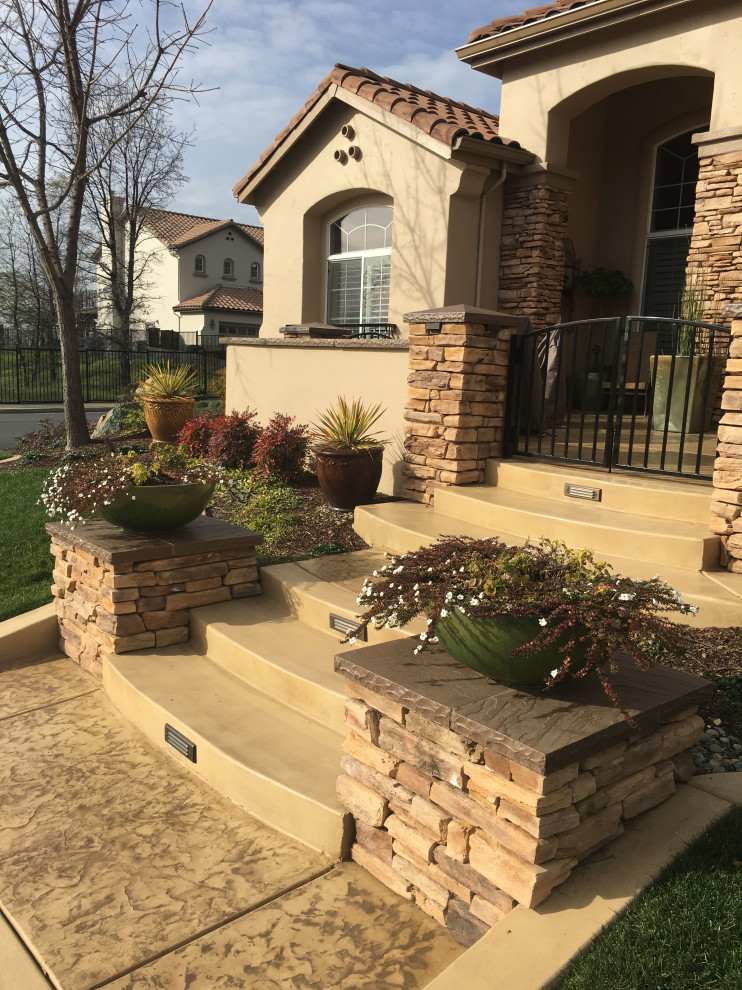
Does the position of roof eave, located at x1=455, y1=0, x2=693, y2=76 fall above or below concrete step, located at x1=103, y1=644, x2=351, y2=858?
above

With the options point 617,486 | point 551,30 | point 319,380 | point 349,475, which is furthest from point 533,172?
point 617,486

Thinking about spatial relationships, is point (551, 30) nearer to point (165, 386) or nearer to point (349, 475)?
point (349, 475)

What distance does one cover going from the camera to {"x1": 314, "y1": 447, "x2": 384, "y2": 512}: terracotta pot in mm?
6453

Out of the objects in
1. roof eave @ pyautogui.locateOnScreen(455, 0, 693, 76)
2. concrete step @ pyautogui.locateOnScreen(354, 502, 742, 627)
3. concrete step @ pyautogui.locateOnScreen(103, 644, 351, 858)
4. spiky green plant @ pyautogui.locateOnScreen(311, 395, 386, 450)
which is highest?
roof eave @ pyautogui.locateOnScreen(455, 0, 693, 76)

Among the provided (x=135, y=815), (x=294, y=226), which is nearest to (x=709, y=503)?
(x=135, y=815)

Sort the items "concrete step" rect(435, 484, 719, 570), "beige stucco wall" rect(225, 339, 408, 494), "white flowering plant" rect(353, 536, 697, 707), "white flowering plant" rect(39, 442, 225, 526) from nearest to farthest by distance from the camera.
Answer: "white flowering plant" rect(353, 536, 697, 707), "concrete step" rect(435, 484, 719, 570), "white flowering plant" rect(39, 442, 225, 526), "beige stucco wall" rect(225, 339, 408, 494)

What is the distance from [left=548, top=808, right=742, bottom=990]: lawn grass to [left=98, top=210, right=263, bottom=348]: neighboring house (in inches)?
1258

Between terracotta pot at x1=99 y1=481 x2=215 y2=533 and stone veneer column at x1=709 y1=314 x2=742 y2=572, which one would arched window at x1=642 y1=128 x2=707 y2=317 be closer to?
stone veneer column at x1=709 y1=314 x2=742 y2=572

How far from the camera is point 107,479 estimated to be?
4.86m

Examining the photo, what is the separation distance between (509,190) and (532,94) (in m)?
1.09

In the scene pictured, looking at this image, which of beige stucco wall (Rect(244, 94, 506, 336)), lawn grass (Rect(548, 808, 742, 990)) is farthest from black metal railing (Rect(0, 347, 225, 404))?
lawn grass (Rect(548, 808, 742, 990))

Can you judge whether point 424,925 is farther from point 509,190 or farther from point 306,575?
point 509,190

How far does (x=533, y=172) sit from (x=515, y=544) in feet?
18.5

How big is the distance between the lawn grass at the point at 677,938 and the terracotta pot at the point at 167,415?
917 cm
